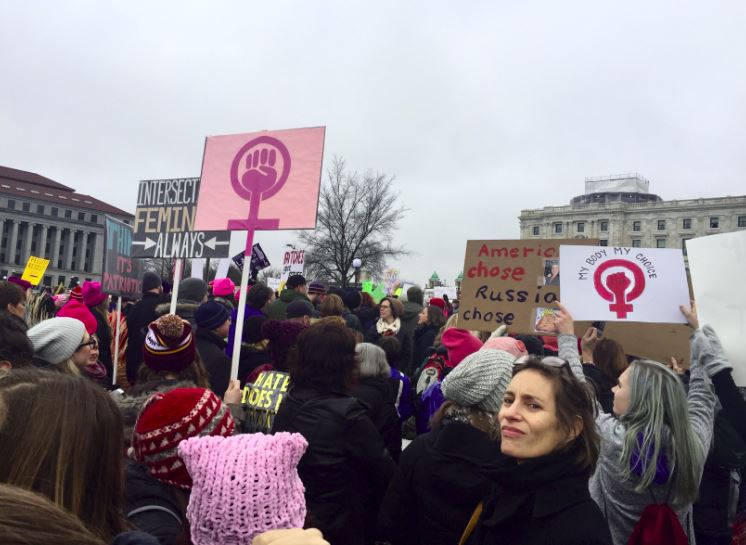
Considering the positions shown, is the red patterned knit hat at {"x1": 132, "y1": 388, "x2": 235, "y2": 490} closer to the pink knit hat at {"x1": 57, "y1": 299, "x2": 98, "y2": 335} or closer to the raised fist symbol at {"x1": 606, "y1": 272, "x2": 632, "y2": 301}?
the raised fist symbol at {"x1": 606, "y1": 272, "x2": 632, "y2": 301}

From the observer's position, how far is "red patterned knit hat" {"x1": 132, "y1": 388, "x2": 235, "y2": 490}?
82.0 inches

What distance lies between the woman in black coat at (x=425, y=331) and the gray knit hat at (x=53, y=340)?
14.4ft

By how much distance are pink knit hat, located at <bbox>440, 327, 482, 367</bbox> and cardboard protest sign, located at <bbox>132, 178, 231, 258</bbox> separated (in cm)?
240

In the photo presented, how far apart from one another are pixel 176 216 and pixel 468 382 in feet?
14.2

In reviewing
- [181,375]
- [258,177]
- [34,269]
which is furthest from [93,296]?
[34,269]

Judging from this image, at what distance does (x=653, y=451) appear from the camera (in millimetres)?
2508

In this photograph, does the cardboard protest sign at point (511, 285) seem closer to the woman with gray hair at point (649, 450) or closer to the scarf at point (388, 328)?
the woman with gray hair at point (649, 450)

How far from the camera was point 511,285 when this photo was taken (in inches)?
199

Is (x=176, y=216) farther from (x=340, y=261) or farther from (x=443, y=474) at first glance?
(x=340, y=261)

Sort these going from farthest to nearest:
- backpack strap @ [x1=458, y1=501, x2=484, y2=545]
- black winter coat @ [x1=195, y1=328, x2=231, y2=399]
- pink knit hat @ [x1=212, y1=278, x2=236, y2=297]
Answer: pink knit hat @ [x1=212, y1=278, x2=236, y2=297] → black winter coat @ [x1=195, y1=328, x2=231, y2=399] → backpack strap @ [x1=458, y1=501, x2=484, y2=545]

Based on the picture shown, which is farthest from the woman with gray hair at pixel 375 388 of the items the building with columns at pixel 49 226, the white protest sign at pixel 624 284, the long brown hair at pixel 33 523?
the building with columns at pixel 49 226

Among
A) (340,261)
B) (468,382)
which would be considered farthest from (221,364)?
(340,261)

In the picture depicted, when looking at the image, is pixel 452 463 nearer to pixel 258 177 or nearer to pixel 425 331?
pixel 258 177

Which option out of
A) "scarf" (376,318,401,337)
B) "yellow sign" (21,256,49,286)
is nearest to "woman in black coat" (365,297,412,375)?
"scarf" (376,318,401,337)
